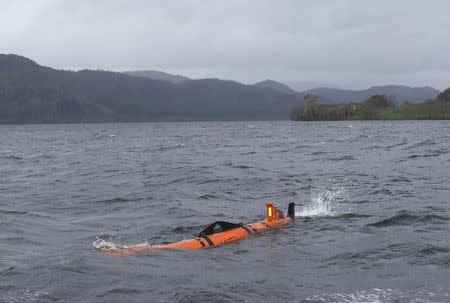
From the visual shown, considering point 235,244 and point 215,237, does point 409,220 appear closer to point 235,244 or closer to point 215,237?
point 235,244

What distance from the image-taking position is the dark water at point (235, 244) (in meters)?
13.0

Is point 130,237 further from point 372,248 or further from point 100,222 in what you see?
point 372,248

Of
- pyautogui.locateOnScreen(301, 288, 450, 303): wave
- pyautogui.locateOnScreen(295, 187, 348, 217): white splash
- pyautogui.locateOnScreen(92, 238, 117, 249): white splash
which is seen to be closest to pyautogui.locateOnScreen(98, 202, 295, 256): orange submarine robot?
pyautogui.locateOnScreen(92, 238, 117, 249): white splash

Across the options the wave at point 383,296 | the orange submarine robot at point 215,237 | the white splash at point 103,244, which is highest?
the orange submarine robot at point 215,237

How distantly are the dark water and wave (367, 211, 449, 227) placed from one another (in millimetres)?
78

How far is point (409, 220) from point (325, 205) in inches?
191

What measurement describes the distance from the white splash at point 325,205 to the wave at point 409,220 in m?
2.48

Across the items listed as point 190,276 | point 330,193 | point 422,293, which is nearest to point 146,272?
point 190,276

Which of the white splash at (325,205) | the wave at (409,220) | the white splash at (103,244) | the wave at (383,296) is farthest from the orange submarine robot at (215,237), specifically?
the wave at (383,296)

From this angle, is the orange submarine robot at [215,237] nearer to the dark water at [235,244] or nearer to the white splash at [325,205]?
the dark water at [235,244]

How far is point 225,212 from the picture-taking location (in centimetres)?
2427

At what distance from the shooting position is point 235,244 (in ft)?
58.2

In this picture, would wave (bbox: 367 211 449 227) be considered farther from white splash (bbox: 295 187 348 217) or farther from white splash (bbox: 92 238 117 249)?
white splash (bbox: 92 238 117 249)

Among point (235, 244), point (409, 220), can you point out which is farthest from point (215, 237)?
point (409, 220)
